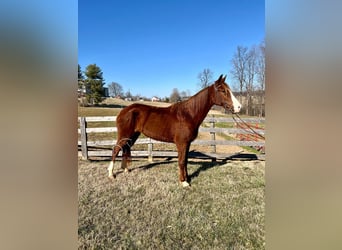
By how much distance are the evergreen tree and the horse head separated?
2.03 ft

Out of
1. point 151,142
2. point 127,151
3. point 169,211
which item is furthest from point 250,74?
point 151,142

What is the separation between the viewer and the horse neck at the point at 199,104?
4.43 ft

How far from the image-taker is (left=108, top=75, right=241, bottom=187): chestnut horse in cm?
137

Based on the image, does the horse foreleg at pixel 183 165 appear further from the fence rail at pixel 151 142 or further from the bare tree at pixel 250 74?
the bare tree at pixel 250 74

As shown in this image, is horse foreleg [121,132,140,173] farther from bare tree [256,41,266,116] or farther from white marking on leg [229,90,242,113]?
bare tree [256,41,266,116]

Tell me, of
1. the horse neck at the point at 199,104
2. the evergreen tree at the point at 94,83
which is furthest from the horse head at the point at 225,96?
the evergreen tree at the point at 94,83

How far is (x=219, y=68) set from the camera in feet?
3.43

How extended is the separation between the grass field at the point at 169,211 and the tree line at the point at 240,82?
50cm
